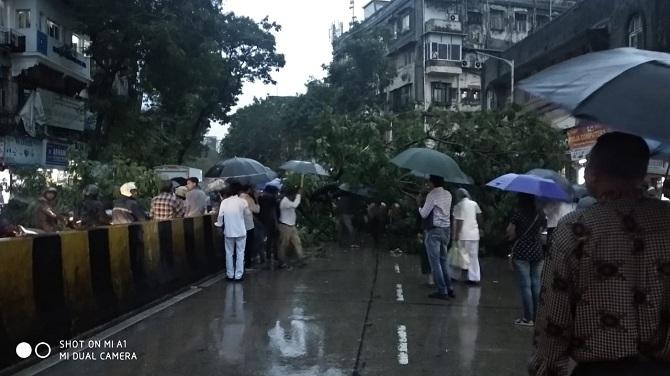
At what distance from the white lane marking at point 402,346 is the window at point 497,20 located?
44.9 metres

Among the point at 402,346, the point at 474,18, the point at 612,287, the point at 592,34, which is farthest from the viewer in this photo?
the point at 474,18

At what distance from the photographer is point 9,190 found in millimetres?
16484

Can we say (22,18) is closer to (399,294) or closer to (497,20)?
(399,294)

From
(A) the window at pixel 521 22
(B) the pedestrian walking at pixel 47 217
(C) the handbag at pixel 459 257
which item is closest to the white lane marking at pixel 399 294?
(C) the handbag at pixel 459 257

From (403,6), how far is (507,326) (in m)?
46.0

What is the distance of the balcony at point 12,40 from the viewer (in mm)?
25078

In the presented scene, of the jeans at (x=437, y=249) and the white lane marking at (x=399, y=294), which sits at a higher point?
the jeans at (x=437, y=249)

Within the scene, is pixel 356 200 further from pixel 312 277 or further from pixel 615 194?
pixel 615 194

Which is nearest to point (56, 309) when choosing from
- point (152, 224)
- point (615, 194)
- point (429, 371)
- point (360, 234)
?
point (152, 224)

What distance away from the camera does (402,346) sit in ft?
21.5

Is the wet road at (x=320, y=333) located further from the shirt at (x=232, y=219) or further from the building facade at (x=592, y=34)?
the building facade at (x=592, y=34)

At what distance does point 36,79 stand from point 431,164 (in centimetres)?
2342

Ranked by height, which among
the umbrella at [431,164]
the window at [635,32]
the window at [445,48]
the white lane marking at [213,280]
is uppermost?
the window at [445,48]

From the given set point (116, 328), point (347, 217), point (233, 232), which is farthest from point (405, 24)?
point (116, 328)
